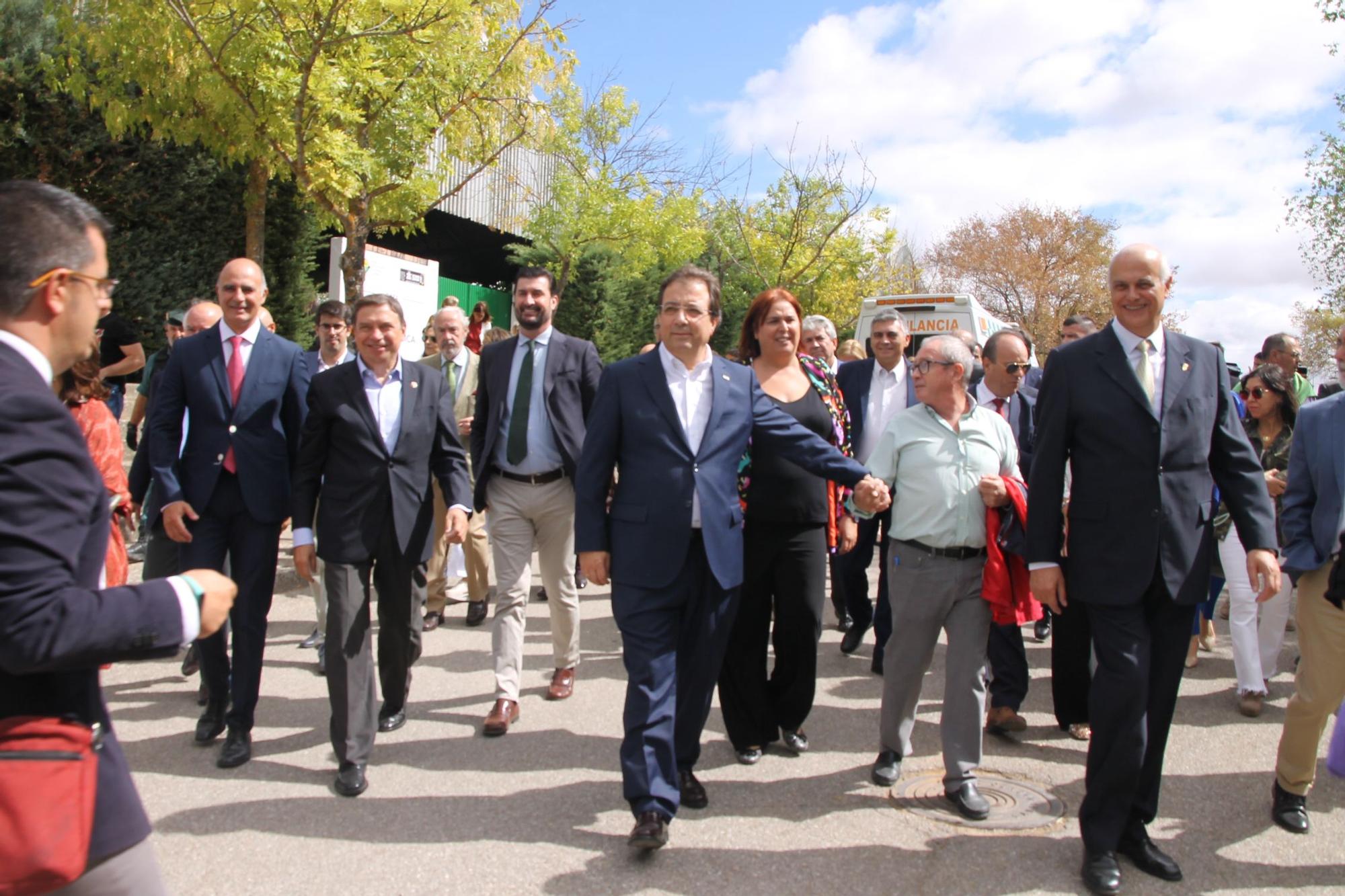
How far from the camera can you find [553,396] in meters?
5.51

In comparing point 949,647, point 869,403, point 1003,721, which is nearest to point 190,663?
point 949,647

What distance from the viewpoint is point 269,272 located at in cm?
1580

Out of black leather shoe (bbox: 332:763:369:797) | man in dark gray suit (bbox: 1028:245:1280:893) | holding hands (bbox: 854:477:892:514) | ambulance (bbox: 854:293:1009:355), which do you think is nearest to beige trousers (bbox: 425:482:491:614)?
black leather shoe (bbox: 332:763:369:797)

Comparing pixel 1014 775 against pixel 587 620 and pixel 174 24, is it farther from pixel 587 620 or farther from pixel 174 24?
pixel 174 24

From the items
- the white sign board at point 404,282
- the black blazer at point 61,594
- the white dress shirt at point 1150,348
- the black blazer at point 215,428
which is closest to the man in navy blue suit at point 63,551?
the black blazer at point 61,594

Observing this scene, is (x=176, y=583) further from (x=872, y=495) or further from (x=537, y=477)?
(x=537, y=477)

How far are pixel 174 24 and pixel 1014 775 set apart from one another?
9.79m

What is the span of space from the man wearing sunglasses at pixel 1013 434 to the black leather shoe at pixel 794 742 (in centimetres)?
105

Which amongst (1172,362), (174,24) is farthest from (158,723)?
(174,24)

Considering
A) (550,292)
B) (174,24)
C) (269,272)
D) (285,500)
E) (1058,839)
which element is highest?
(174,24)

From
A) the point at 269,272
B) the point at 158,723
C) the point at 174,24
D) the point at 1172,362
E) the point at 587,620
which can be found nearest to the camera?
the point at 1172,362

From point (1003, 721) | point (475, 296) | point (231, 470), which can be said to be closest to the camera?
point (231, 470)

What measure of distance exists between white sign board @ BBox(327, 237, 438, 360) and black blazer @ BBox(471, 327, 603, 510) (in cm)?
638

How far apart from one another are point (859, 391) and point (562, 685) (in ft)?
8.72
